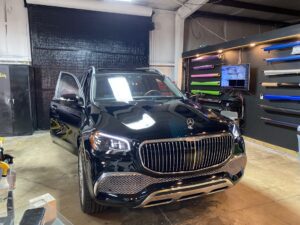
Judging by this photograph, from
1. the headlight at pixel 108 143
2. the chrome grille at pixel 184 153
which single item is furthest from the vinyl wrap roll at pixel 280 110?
the headlight at pixel 108 143

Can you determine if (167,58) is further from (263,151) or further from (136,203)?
(136,203)

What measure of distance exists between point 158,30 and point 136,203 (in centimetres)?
655

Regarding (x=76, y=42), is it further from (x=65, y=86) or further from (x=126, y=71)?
(x=126, y=71)

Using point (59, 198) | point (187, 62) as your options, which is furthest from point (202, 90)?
point (59, 198)

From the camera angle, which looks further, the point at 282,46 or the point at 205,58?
the point at 205,58

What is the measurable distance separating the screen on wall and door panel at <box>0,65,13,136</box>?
16.5 ft

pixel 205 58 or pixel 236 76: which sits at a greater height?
pixel 205 58

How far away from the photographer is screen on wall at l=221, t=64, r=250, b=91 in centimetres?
503

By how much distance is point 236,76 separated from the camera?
5254mm

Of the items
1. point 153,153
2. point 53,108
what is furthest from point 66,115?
point 153,153

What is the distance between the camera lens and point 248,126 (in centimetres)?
529

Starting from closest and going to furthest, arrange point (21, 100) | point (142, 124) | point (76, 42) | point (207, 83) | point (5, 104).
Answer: point (142, 124) → point (5, 104) → point (21, 100) → point (76, 42) → point (207, 83)

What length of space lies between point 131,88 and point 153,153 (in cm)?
123

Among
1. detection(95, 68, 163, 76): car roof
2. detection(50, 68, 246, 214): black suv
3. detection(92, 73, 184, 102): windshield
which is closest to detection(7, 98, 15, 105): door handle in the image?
detection(95, 68, 163, 76): car roof
